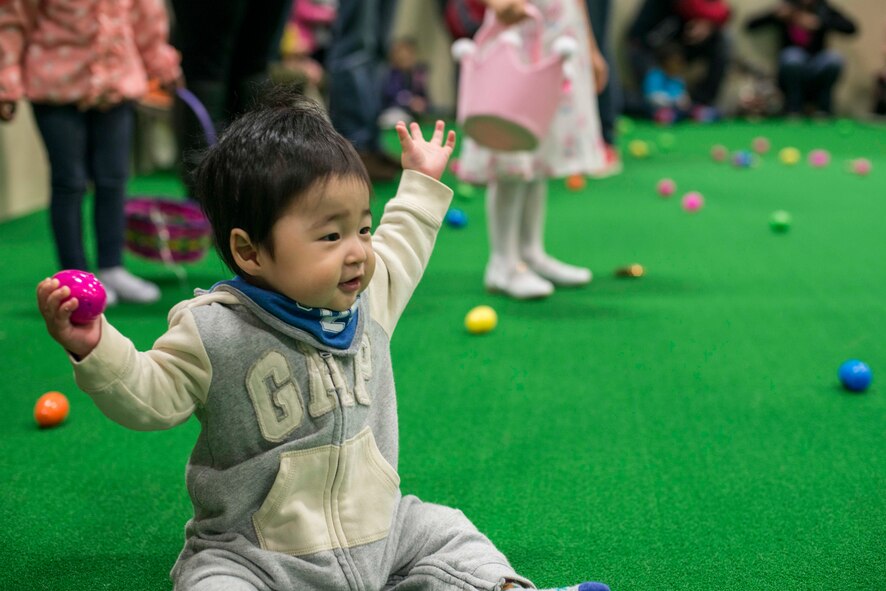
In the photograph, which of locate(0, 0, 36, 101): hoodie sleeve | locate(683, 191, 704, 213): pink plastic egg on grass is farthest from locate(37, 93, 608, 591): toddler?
locate(683, 191, 704, 213): pink plastic egg on grass

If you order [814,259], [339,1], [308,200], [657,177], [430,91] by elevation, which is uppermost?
[308,200]

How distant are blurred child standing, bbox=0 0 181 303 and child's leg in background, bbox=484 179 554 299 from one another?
0.87 metres

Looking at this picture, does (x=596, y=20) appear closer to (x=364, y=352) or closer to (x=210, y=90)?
(x=210, y=90)

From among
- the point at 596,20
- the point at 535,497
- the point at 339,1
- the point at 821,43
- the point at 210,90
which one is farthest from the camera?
the point at 821,43

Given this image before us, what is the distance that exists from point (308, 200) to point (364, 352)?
0.66ft

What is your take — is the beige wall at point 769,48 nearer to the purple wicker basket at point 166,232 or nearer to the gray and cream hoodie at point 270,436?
the purple wicker basket at point 166,232

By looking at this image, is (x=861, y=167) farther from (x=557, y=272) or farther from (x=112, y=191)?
(x=112, y=191)

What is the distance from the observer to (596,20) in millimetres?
4523

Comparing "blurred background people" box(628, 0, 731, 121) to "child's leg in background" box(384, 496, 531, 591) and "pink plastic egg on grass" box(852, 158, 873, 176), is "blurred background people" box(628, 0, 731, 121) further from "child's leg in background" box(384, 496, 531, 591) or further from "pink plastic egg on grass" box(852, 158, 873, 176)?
"child's leg in background" box(384, 496, 531, 591)

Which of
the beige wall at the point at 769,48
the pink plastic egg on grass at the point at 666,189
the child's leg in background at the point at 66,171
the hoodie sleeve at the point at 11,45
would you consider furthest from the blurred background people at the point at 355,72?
the beige wall at the point at 769,48

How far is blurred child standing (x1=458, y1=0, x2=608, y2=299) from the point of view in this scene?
2416 mm

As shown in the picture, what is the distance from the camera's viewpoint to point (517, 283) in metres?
2.53

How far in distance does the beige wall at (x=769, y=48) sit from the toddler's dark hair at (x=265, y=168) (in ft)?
23.2

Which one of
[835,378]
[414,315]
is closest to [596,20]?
[414,315]
